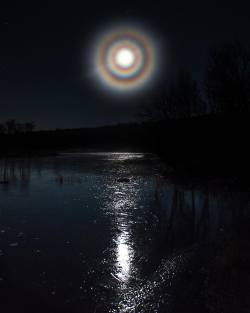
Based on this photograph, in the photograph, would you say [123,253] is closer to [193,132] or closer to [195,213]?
[195,213]

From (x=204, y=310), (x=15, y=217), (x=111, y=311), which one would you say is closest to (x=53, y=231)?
(x=15, y=217)

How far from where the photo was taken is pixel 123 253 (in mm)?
6328

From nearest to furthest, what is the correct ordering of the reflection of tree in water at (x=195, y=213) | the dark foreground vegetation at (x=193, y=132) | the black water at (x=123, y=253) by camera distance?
1. the black water at (x=123, y=253)
2. the reflection of tree in water at (x=195, y=213)
3. the dark foreground vegetation at (x=193, y=132)

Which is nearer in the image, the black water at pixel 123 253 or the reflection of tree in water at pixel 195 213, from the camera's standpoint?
the black water at pixel 123 253

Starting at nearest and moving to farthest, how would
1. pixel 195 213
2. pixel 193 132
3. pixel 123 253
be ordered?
pixel 123 253
pixel 195 213
pixel 193 132

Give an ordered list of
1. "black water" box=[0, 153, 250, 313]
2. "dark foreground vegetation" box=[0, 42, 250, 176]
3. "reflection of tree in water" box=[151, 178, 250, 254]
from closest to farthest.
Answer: "black water" box=[0, 153, 250, 313] < "reflection of tree in water" box=[151, 178, 250, 254] < "dark foreground vegetation" box=[0, 42, 250, 176]

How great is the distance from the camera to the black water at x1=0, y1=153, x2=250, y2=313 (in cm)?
449

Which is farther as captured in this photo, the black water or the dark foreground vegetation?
the dark foreground vegetation

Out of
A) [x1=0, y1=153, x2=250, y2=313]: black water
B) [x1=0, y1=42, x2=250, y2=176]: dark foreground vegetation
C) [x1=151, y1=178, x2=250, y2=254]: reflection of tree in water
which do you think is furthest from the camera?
[x1=0, y1=42, x2=250, y2=176]: dark foreground vegetation

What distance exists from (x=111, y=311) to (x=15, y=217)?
5.73 metres

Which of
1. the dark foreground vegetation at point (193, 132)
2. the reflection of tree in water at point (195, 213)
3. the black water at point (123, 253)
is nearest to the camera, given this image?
the black water at point (123, 253)

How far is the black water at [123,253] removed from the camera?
14.7 feet

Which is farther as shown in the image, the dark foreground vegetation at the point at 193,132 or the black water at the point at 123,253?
the dark foreground vegetation at the point at 193,132

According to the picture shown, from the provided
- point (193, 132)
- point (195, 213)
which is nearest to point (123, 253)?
point (195, 213)
